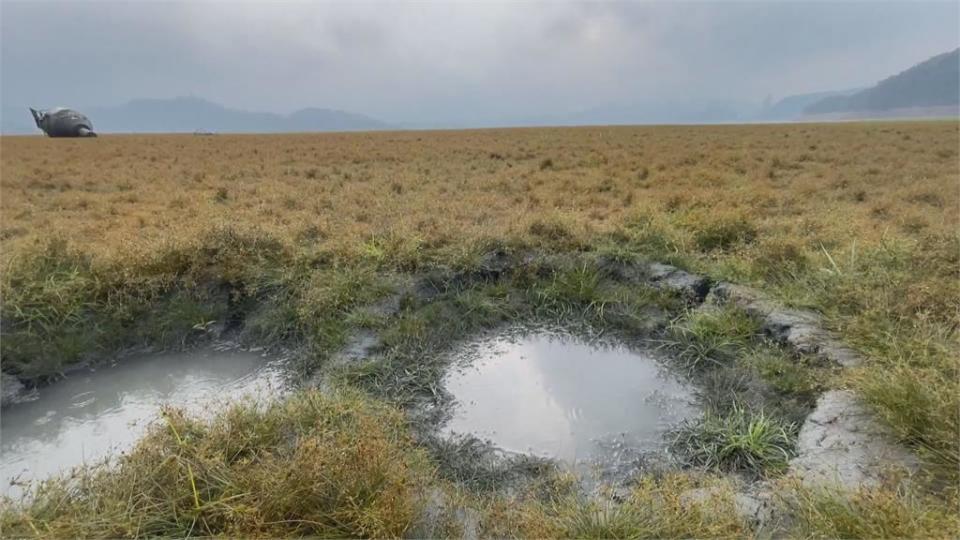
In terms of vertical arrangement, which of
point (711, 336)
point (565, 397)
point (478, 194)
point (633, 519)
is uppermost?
point (478, 194)

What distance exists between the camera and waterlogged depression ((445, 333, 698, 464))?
4383 millimetres

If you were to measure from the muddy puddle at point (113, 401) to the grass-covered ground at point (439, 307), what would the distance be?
371 mm

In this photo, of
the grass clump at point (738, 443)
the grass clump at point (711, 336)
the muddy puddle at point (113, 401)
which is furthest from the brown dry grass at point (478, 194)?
the grass clump at point (738, 443)

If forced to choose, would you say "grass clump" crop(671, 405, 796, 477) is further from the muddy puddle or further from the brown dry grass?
the brown dry grass

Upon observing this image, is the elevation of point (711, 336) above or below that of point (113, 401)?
above

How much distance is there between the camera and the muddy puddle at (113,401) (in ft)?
14.3

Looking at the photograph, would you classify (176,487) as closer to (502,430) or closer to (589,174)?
(502,430)

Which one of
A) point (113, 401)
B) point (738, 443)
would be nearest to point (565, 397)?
point (738, 443)

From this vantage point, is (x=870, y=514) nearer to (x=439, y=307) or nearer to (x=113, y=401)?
(x=439, y=307)

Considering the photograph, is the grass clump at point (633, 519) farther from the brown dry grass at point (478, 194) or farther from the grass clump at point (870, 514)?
the brown dry grass at point (478, 194)

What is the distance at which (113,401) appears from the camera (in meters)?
5.15

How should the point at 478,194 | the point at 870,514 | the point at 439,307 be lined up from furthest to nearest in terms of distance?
the point at 478,194
the point at 439,307
the point at 870,514

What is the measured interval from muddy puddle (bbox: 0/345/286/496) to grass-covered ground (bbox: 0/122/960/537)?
371mm

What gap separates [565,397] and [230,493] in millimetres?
3102
